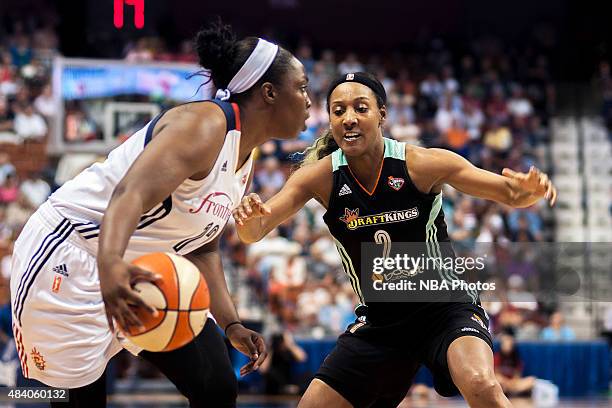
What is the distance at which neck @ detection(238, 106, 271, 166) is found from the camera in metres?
3.90

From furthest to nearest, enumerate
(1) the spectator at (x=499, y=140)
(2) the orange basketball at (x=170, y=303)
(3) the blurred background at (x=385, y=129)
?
(1) the spectator at (x=499, y=140), (3) the blurred background at (x=385, y=129), (2) the orange basketball at (x=170, y=303)

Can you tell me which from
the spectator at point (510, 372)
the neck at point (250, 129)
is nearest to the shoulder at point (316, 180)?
the neck at point (250, 129)

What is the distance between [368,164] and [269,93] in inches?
43.2

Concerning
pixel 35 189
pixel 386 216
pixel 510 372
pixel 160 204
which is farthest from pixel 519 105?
pixel 160 204

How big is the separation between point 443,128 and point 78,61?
278 inches

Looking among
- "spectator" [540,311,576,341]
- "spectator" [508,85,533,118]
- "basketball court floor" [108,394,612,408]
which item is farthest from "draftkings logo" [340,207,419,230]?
"spectator" [508,85,533,118]

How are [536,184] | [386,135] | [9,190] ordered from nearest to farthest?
[536,184] < [9,190] < [386,135]

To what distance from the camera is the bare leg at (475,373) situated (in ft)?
13.8

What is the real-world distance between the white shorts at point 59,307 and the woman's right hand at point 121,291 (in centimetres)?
70

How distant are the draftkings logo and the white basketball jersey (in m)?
1.07

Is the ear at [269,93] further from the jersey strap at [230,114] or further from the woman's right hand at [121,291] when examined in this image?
the woman's right hand at [121,291]

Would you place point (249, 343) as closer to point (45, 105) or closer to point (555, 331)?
point (555, 331)

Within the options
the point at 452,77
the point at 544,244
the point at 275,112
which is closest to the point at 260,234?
the point at 275,112

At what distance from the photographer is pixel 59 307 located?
3752mm
